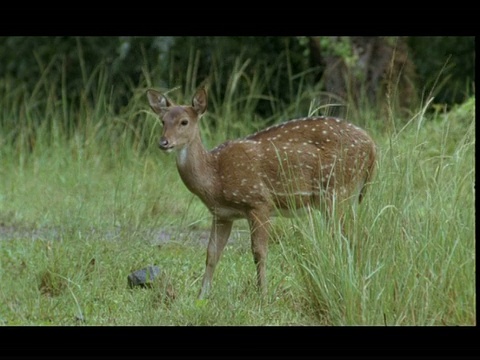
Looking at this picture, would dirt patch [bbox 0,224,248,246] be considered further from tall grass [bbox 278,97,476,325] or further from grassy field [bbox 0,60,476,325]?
tall grass [bbox 278,97,476,325]

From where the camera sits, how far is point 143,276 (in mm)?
8102

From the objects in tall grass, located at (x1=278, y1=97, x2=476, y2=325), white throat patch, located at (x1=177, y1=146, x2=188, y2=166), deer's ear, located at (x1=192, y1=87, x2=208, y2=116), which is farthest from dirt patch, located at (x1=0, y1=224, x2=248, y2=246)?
tall grass, located at (x1=278, y1=97, x2=476, y2=325)

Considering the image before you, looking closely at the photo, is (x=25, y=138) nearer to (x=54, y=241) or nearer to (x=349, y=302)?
(x=54, y=241)

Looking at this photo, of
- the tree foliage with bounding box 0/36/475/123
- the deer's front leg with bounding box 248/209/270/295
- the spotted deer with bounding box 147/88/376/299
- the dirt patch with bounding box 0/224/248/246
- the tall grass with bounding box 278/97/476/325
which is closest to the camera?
the tall grass with bounding box 278/97/476/325

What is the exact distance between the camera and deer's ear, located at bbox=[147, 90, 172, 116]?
830 cm

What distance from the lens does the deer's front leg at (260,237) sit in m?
8.02

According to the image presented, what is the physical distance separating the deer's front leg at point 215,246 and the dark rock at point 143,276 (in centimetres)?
32

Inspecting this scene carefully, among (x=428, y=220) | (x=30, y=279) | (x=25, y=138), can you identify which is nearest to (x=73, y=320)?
(x=30, y=279)

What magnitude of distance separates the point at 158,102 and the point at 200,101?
0.30m

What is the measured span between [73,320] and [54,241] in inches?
43.3

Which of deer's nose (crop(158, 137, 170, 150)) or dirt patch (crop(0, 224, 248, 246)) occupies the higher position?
deer's nose (crop(158, 137, 170, 150))

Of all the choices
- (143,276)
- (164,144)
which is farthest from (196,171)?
(143,276)

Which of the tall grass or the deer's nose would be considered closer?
the tall grass

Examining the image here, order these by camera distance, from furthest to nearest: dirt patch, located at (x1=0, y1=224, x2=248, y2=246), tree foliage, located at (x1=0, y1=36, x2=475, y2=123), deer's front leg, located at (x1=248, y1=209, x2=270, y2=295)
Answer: tree foliage, located at (x1=0, y1=36, x2=475, y2=123) → dirt patch, located at (x1=0, y1=224, x2=248, y2=246) → deer's front leg, located at (x1=248, y1=209, x2=270, y2=295)
